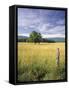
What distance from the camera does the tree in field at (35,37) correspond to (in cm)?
330

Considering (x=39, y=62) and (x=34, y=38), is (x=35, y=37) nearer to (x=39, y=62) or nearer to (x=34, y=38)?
(x=34, y=38)

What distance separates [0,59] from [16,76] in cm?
35

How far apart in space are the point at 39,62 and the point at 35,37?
31cm

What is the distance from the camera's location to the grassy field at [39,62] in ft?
10.7

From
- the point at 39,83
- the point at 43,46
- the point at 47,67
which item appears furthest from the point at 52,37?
the point at 39,83

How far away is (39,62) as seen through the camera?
3.35 metres

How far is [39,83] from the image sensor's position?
3346 mm

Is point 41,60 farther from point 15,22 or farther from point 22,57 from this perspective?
point 15,22

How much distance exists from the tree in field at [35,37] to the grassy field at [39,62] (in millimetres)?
50

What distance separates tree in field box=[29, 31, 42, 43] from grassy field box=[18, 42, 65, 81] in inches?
2.0

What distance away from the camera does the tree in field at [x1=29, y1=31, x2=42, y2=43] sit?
10.8 feet

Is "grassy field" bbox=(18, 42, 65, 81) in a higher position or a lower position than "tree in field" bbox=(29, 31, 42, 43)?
lower

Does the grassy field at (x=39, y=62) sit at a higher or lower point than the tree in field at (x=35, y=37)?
lower
